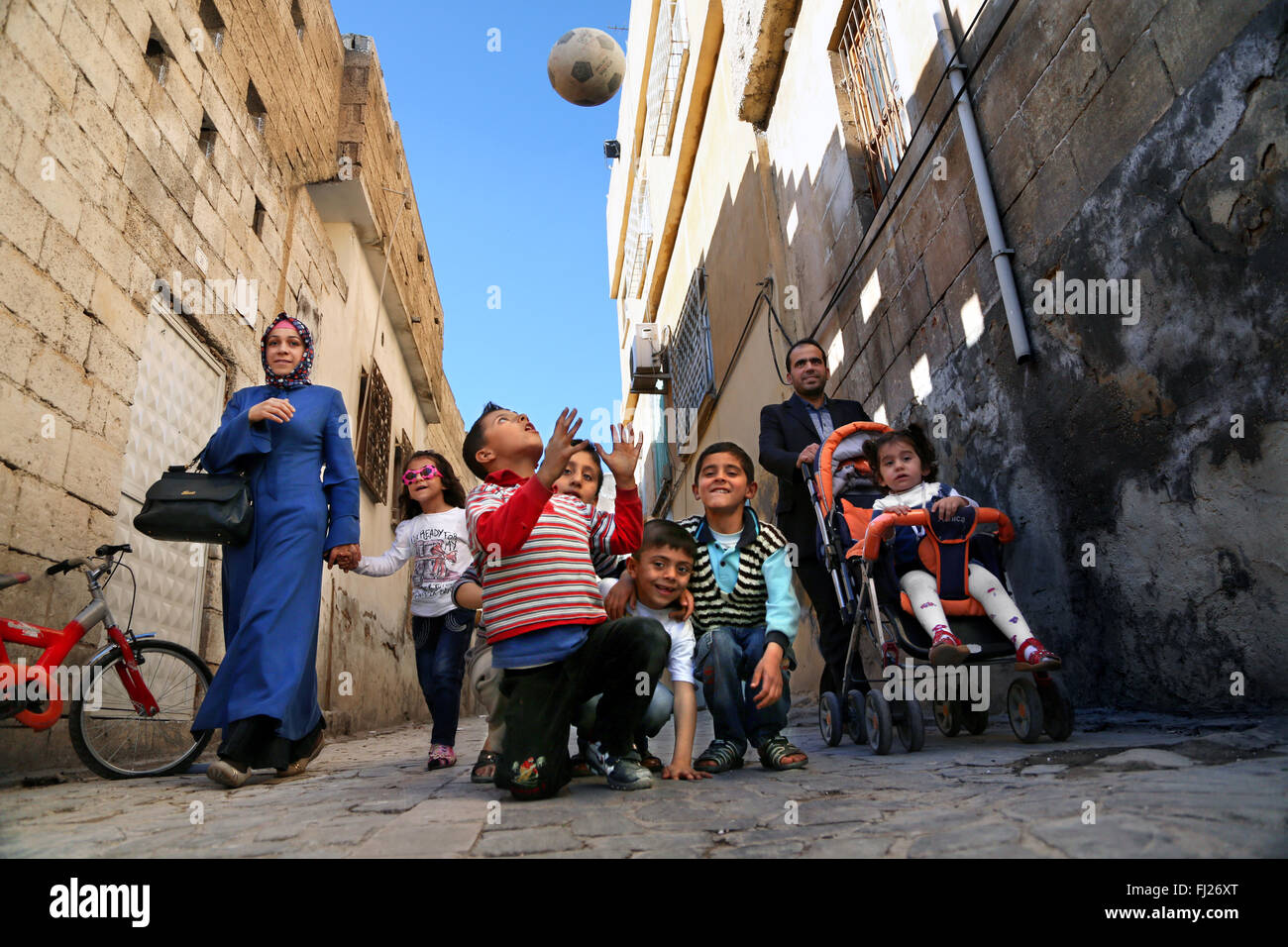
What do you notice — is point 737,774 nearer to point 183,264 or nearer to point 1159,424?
point 1159,424

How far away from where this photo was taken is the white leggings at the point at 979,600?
114 inches

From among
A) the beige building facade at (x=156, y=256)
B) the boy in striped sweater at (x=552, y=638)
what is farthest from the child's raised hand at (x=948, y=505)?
the beige building facade at (x=156, y=256)

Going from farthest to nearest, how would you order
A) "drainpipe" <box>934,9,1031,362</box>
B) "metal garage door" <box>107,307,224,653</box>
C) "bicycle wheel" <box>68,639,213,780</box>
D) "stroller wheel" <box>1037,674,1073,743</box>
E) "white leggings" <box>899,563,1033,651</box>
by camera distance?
"metal garage door" <box>107,307,224,653</box> < "drainpipe" <box>934,9,1031,362</box> < "bicycle wheel" <box>68,639,213,780</box> < "white leggings" <box>899,563,1033,651</box> < "stroller wheel" <box>1037,674,1073,743</box>

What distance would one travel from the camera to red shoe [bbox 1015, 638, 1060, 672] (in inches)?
105

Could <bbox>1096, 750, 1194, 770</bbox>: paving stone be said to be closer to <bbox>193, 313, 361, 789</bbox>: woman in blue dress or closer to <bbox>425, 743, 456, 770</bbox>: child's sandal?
<bbox>425, 743, 456, 770</bbox>: child's sandal

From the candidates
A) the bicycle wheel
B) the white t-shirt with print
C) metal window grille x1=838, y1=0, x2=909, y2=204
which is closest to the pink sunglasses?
the white t-shirt with print

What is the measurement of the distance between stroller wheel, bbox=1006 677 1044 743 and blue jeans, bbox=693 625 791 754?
0.84 m

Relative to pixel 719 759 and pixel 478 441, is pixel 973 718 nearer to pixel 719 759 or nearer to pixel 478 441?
pixel 719 759

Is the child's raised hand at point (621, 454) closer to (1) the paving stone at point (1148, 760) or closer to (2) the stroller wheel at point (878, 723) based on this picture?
(2) the stroller wheel at point (878, 723)

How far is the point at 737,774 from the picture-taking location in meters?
2.64

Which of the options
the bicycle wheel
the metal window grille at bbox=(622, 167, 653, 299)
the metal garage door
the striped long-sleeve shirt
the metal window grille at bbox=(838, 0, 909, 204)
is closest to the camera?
the striped long-sleeve shirt

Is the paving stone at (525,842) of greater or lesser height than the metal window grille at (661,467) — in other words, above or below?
below

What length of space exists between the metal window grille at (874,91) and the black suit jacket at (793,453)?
6.47 ft
